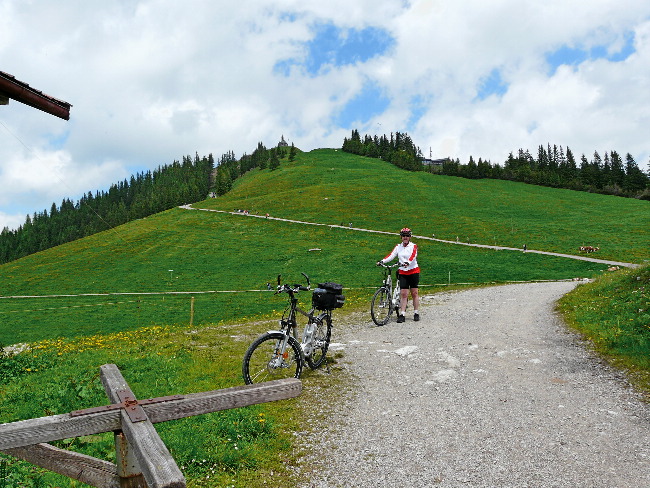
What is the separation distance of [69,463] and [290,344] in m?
4.55

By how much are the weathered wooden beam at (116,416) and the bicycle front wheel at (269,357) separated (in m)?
3.78

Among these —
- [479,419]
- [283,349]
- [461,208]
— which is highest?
[461,208]

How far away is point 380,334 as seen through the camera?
527 inches

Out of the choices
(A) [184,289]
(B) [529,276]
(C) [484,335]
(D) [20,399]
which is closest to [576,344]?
(C) [484,335]

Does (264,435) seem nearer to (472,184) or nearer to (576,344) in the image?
(576,344)

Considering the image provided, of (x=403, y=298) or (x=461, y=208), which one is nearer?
(x=403, y=298)

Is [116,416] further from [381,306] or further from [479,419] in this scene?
[381,306]

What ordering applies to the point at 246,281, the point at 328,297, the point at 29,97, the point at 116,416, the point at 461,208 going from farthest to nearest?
1. the point at 461,208
2. the point at 246,281
3. the point at 328,297
4. the point at 29,97
5. the point at 116,416

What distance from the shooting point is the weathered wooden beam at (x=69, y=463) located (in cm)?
441

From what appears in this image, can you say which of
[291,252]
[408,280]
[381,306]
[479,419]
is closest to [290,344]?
[479,419]

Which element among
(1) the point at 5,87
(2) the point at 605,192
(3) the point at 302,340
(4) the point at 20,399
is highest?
(2) the point at 605,192

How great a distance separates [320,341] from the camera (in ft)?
32.1

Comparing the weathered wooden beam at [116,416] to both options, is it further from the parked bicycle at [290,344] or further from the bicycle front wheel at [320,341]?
the bicycle front wheel at [320,341]

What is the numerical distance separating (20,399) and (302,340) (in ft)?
20.5
